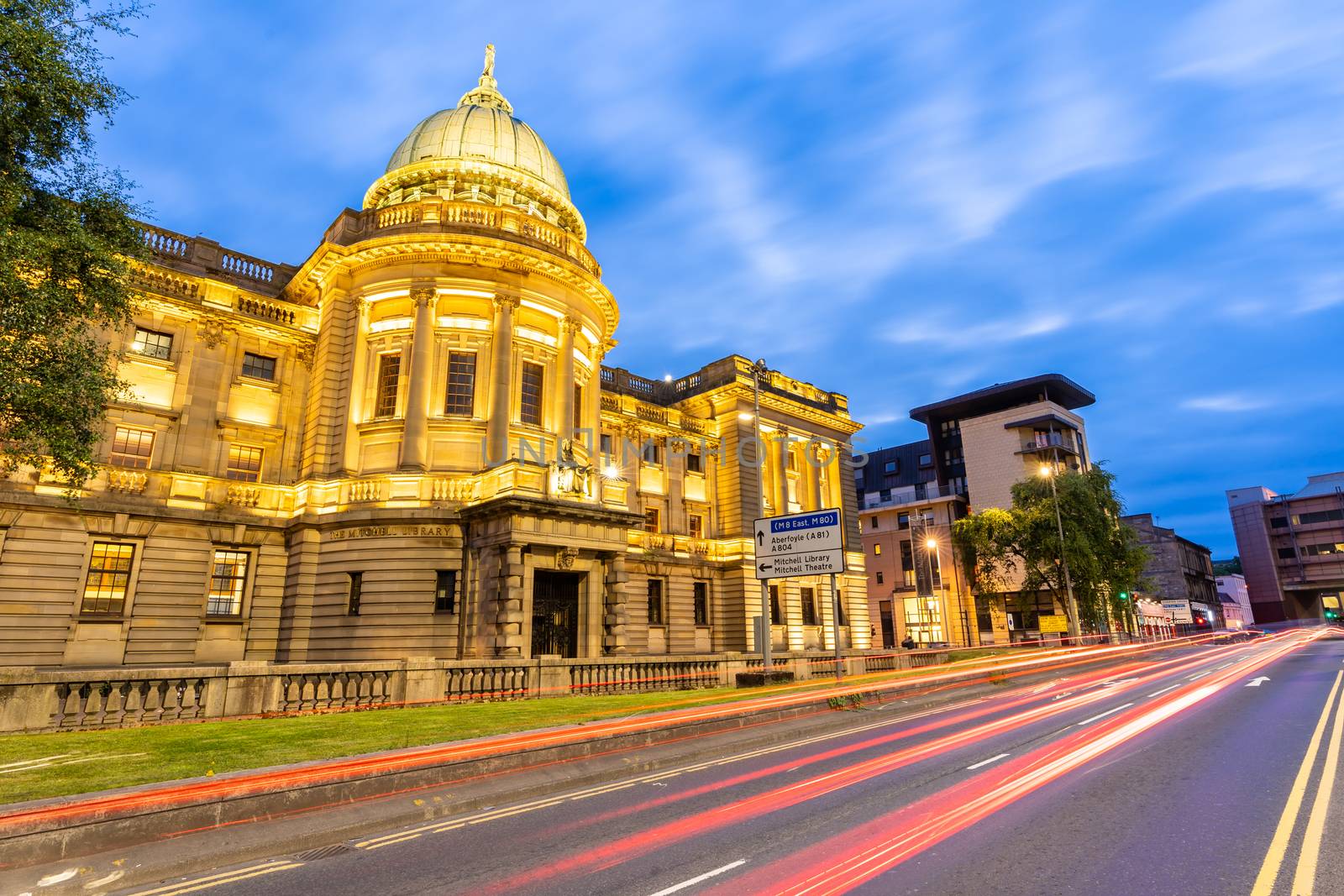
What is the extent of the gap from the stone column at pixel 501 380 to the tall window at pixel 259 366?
10.3m

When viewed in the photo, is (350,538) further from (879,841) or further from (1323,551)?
(1323,551)

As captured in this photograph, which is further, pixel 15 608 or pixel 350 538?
pixel 350 538

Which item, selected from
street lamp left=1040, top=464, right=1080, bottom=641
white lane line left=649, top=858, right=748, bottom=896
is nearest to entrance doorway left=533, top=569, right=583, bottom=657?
white lane line left=649, top=858, right=748, bottom=896

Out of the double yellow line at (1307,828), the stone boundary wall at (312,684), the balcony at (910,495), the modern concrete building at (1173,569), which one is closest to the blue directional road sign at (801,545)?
the stone boundary wall at (312,684)

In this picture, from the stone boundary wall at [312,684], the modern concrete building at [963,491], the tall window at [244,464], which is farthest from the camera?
the modern concrete building at [963,491]

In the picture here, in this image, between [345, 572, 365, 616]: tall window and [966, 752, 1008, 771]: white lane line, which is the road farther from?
[345, 572, 365, 616]: tall window

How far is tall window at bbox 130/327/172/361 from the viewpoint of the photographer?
28812 mm

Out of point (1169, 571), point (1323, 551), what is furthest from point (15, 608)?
point (1323, 551)

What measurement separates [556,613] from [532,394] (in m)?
10.8

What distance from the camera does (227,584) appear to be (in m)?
28.5

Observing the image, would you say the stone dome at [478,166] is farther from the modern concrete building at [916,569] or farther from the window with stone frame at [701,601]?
the modern concrete building at [916,569]

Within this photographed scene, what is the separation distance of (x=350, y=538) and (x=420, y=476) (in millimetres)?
3715

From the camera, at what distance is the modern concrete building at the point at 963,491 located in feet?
227

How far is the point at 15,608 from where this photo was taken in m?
23.8
